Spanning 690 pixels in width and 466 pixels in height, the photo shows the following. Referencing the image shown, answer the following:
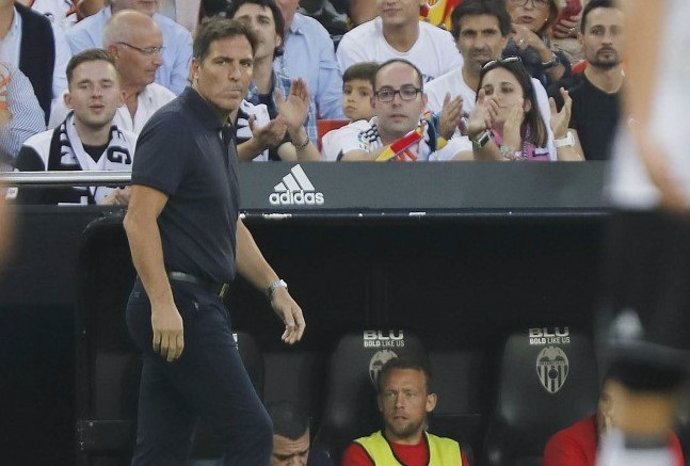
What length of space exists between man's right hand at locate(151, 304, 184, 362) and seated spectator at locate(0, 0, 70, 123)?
249 cm

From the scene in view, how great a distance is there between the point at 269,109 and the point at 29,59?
1204 millimetres

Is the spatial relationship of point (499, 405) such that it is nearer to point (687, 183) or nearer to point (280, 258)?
point (280, 258)

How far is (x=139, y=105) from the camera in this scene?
7.82 m

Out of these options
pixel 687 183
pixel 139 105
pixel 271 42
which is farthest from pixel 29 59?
pixel 687 183

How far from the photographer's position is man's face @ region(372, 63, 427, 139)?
7766mm

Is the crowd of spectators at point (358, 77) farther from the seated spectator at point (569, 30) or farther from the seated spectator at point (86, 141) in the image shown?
the seated spectator at point (569, 30)

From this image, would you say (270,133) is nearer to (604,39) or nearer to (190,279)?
(190,279)

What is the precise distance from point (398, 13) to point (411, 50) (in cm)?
21

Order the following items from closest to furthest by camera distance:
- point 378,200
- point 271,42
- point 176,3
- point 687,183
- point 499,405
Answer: point 687,183, point 378,200, point 499,405, point 271,42, point 176,3

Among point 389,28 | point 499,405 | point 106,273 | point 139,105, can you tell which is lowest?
point 499,405

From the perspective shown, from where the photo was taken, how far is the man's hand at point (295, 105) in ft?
24.7

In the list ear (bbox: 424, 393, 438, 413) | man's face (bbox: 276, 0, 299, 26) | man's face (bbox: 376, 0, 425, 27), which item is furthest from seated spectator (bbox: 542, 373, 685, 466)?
man's face (bbox: 276, 0, 299, 26)

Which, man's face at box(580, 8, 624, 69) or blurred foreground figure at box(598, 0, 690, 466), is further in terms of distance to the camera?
man's face at box(580, 8, 624, 69)

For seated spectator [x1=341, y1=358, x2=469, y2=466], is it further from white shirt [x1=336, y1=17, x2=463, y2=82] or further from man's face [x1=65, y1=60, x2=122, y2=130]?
white shirt [x1=336, y1=17, x2=463, y2=82]
